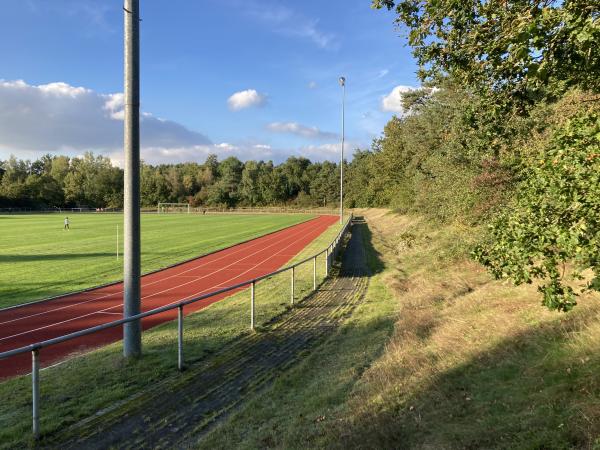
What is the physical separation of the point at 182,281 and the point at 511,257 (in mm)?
15525

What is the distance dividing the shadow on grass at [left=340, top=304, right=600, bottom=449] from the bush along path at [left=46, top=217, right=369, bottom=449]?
6.85 ft

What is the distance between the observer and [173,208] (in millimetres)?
117375

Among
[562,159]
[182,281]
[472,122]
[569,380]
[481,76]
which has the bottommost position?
[182,281]

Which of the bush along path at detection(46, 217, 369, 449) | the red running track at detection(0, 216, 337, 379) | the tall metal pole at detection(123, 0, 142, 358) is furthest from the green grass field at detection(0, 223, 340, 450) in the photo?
the red running track at detection(0, 216, 337, 379)

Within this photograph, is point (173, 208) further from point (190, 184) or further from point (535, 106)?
point (535, 106)

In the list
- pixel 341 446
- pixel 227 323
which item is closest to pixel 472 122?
pixel 341 446

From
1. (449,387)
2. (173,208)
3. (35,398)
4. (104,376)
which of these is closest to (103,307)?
(104,376)

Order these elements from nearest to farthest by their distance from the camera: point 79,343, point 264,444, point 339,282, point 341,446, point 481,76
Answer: point 341,446, point 264,444, point 481,76, point 79,343, point 339,282

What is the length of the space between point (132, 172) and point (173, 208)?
374ft

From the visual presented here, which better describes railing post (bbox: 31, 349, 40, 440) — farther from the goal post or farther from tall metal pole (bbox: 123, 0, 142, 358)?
the goal post

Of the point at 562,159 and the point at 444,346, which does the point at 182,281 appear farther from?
the point at 562,159

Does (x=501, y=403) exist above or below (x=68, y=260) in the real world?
above

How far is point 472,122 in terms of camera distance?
6.51 meters

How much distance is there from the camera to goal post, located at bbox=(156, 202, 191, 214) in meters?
113
